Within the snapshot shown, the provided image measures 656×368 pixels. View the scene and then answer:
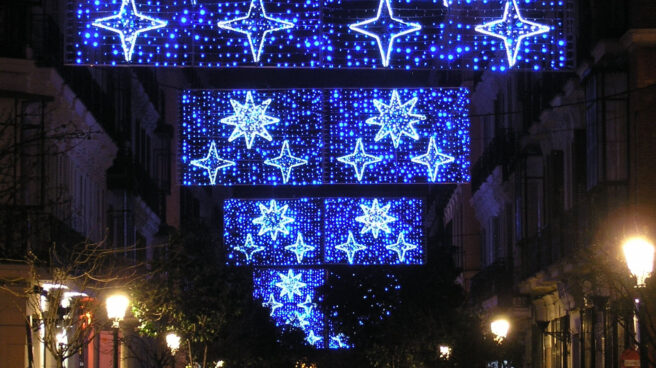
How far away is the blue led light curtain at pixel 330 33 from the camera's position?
22.5 meters

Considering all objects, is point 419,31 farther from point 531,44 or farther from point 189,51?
point 189,51

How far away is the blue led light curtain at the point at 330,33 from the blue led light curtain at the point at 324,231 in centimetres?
2091

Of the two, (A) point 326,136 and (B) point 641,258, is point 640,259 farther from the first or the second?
(A) point 326,136

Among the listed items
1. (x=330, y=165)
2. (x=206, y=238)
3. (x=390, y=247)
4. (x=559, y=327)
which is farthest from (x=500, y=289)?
(x=330, y=165)

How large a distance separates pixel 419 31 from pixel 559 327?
17.8m

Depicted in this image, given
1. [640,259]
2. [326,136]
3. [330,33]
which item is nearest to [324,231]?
[326,136]

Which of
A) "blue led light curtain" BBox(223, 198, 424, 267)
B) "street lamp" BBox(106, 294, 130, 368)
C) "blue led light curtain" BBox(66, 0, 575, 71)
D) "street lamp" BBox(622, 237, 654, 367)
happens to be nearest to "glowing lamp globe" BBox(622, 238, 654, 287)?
"street lamp" BBox(622, 237, 654, 367)

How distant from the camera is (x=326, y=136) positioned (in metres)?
30.3

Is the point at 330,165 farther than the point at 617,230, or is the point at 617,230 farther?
the point at 330,165

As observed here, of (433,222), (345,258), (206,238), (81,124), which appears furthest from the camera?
(433,222)

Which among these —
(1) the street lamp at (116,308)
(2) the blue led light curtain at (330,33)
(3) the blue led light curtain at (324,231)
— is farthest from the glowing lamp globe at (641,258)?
(3) the blue led light curtain at (324,231)

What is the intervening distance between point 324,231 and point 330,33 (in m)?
24.1

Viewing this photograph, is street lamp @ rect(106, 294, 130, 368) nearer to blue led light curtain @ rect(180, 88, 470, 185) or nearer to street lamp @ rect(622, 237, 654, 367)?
blue led light curtain @ rect(180, 88, 470, 185)

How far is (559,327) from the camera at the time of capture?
127 ft
